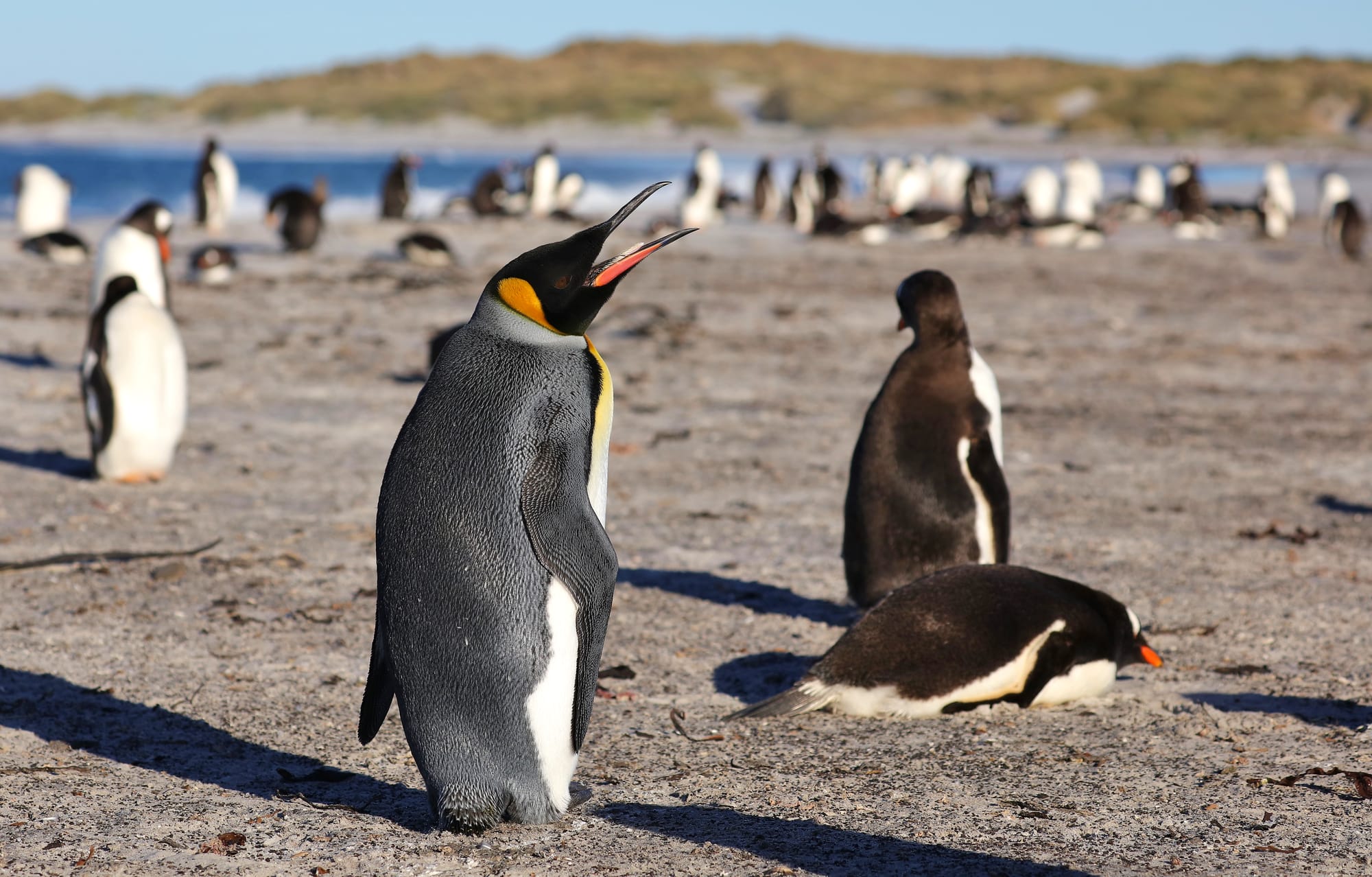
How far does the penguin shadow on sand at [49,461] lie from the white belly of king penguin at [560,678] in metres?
4.93

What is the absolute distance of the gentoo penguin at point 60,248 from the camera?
17.2 m

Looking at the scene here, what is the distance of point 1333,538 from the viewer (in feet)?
21.3

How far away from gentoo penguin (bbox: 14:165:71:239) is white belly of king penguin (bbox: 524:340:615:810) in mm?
19227

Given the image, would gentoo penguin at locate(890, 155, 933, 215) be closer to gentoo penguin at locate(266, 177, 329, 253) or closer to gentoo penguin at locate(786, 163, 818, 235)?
gentoo penguin at locate(786, 163, 818, 235)

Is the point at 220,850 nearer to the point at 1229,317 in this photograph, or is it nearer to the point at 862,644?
the point at 862,644

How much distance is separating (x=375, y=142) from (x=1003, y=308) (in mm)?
76780

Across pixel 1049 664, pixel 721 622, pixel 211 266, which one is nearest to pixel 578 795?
pixel 1049 664

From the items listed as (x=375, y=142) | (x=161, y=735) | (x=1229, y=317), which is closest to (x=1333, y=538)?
(x=161, y=735)

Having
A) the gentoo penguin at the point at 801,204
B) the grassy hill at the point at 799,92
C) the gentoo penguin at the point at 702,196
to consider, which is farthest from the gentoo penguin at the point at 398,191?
the grassy hill at the point at 799,92

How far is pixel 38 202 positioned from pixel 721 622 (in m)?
18.2

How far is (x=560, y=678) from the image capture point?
3270 millimetres

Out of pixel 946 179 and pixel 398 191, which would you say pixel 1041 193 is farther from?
pixel 398 191

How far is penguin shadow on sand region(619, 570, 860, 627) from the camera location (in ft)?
17.9

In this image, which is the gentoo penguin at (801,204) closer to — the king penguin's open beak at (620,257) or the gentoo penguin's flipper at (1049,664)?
the gentoo penguin's flipper at (1049,664)
